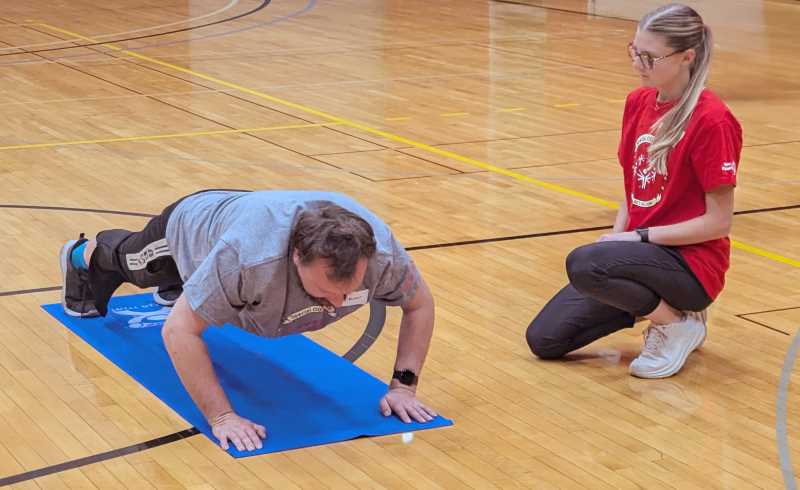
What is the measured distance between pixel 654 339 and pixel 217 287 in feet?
4.27

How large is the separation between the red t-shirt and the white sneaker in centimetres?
13

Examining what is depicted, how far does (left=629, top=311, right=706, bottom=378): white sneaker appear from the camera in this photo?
144 inches

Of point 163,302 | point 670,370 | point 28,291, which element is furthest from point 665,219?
point 28,291

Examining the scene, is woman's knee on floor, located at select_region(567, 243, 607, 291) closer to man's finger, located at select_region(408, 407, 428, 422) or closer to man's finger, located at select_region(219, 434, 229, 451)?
man's finger, located at select_region(408, 407, 428, 422)

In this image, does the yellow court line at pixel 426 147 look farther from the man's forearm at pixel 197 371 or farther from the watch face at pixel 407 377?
the man's forearm at pixel 197 371

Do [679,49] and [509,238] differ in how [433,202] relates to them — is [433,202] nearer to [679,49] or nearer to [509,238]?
[509,238]

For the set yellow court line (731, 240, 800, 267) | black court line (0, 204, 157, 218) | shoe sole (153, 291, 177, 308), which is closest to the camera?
shoe sole (153, 291, 177, 308)

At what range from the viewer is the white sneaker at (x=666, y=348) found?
3.65 meters

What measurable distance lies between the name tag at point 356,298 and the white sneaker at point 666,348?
3.08ft

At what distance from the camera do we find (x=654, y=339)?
3695 mm

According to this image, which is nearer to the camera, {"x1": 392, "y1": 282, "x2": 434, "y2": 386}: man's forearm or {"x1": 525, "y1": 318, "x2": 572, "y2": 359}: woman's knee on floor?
{"x1": 392, "y1": 282, "x2": 434, "y2": 386}: man's forearm

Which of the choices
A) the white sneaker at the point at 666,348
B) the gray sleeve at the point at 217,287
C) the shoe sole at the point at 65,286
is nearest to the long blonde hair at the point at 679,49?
the white sneaker at the point at 666,348

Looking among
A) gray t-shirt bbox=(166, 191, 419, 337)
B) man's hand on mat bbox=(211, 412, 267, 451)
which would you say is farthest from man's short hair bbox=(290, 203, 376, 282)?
man's hand on mat bbox=(211, 412, 267, 451)

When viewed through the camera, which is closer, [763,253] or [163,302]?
[163,302]
